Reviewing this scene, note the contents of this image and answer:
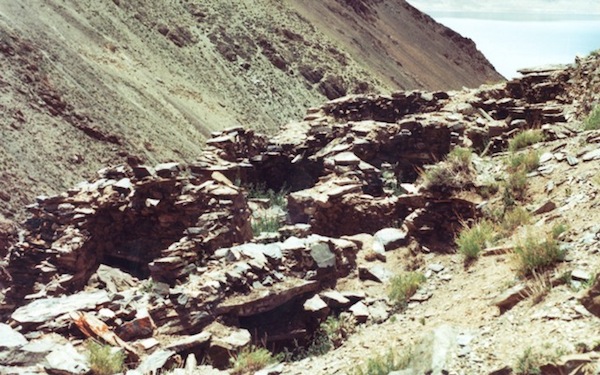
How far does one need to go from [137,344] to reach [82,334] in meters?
0.73

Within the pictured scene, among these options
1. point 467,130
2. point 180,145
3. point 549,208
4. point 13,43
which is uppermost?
point 467,130

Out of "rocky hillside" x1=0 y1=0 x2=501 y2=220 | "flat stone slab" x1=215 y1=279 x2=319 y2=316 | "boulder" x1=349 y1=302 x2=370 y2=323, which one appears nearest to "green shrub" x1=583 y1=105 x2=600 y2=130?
"boulder" x1=349 y1=302 x2=370 y2=323

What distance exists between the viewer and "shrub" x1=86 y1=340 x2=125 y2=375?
21.2 feet

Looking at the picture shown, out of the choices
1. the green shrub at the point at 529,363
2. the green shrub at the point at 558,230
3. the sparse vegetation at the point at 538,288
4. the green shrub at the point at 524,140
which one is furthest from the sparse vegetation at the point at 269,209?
the green shrub at the point at 529,363

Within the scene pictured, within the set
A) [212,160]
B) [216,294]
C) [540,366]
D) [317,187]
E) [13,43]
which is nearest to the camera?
[540,366]

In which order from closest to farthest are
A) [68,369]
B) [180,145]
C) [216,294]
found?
[68,369]
[216,294]
[180,145]

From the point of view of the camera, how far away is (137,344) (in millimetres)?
7363

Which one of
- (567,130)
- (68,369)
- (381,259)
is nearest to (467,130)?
(567,130)

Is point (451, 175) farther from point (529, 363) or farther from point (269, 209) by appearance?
point (269, 209)

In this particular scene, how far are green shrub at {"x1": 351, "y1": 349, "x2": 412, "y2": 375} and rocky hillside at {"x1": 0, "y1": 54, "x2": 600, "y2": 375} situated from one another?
0.02m

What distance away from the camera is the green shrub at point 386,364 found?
17.9 ft

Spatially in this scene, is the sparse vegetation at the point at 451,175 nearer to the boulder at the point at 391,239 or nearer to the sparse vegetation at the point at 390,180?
the boulder at the point at 391,239

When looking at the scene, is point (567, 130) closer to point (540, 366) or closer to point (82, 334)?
point (540, 366)

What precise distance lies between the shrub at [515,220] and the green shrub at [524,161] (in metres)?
1.43
